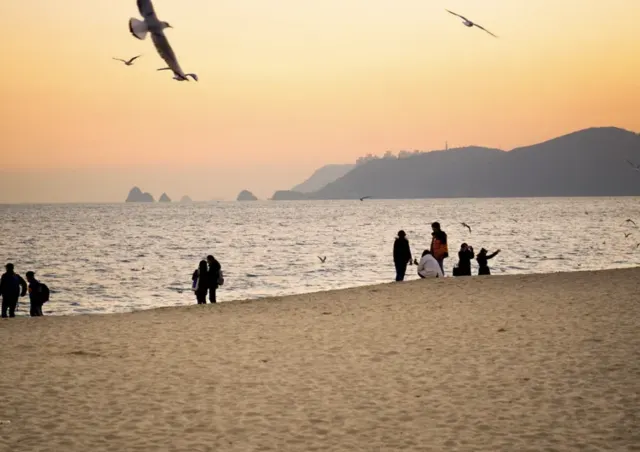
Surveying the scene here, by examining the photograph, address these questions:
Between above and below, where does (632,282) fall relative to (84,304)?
above

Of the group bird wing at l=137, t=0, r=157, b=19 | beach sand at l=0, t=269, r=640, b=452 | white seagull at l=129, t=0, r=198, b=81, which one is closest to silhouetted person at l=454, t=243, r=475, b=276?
beach sand at l=0, t=269, r=640, b=452

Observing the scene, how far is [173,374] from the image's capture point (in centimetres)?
1154

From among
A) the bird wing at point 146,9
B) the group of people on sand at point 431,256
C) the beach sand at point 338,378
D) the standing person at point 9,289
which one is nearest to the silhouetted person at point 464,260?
the group of people on sand at point 431,256


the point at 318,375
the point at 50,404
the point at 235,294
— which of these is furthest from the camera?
the point at 235,294

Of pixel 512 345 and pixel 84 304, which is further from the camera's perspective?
pixel 84 304

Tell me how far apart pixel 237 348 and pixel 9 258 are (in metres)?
57.6

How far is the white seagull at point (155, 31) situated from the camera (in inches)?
162

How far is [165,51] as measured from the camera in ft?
14.0

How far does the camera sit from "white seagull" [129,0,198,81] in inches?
162

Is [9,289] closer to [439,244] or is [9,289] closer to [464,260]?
[439,244]

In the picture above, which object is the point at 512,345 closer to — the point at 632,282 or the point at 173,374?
the point at 173,374

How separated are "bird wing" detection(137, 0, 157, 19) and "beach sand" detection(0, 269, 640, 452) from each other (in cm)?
503

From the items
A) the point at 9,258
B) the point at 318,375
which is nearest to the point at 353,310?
the point at 318,375

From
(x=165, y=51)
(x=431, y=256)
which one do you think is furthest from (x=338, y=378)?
(x=431, y=256)
